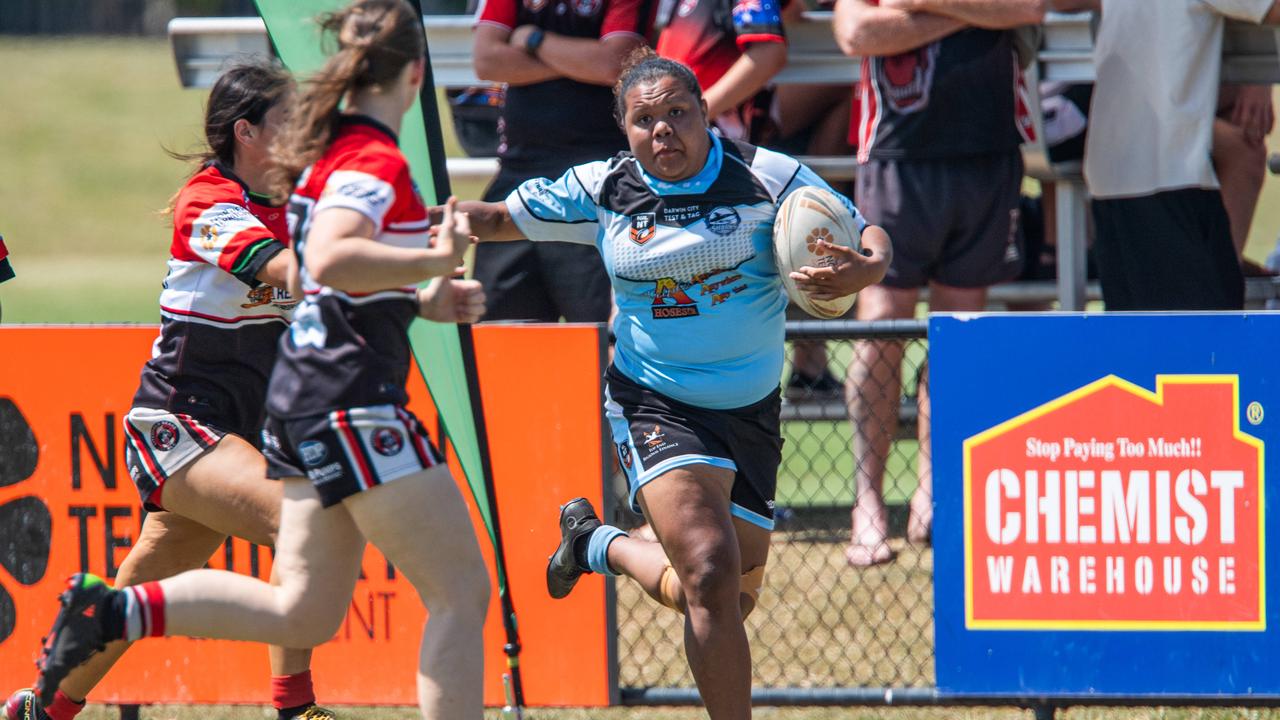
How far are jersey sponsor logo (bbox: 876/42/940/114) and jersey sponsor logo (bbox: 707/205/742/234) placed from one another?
1.94 m

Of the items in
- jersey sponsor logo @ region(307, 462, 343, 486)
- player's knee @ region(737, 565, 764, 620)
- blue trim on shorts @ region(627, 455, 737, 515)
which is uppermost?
jersey sponsor logo @ region(307, 462, 343, 486)

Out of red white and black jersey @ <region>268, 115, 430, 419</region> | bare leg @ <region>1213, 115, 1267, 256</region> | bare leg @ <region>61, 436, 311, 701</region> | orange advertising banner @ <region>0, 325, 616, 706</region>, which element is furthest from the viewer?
bare leg @ <region>1213, 115, 1267, 256</region>

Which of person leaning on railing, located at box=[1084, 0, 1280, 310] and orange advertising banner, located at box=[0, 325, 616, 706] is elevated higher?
person leaning on railing, located at box=[1084, 0, 1280, 310]

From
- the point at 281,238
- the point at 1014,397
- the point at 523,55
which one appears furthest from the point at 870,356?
the point at 281,238

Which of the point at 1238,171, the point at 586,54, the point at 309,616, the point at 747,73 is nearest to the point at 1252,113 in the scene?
the point at 1238,171

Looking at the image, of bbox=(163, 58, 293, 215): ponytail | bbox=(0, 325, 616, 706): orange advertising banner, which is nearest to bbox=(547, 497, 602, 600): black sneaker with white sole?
bbox=(0, 325, 616, 706): orange advertising banner

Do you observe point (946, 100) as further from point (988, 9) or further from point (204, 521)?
point (204, 521)

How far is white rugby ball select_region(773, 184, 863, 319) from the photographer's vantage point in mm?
4148

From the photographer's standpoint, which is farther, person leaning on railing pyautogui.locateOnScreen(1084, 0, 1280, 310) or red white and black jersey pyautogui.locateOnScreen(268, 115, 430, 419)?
person leaning on railing pyautogui.locateOnScreen(1084, 0, 1280, 310)

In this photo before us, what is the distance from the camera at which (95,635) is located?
355cm

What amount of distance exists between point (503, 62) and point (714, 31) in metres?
0.84

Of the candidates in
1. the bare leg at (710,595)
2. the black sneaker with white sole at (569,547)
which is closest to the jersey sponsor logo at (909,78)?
Result: the black sneaker with white sole at (569,547)

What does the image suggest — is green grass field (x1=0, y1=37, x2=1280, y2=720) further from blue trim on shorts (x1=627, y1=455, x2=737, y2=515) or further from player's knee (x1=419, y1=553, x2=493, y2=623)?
player's knee (x1=419, y1=553, x2=493, y2=623)

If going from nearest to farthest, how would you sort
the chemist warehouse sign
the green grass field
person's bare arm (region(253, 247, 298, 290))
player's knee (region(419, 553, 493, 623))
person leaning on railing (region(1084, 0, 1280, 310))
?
player's knee (region(419, 553, 493, 623))
person's bare arm (region(253, 247, 298, 290))
the chemist warehouse sign
the green grass field
person leaning on railing (region(1084, 0, 1280, 310))
